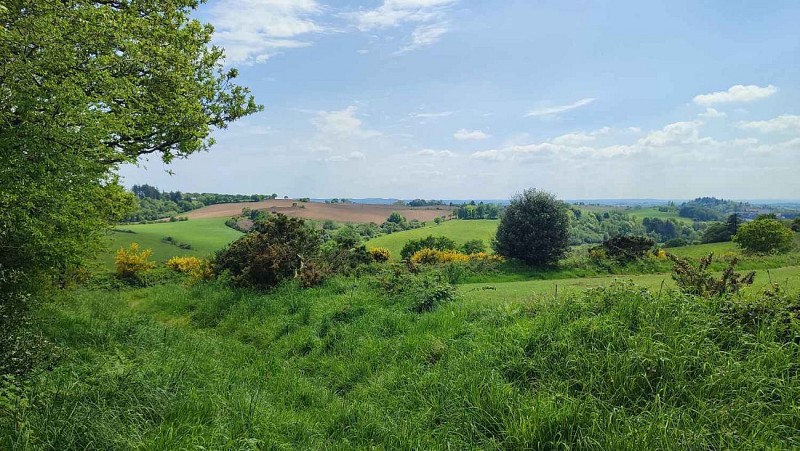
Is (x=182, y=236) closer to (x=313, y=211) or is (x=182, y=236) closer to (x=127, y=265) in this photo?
(x=313, y=211)

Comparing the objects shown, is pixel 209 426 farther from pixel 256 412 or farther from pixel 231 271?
pixel 231 271

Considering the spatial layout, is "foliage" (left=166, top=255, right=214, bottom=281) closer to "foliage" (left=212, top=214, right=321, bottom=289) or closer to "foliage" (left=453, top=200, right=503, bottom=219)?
"foliage" (left=212, top=214, right=321, bottom=289)

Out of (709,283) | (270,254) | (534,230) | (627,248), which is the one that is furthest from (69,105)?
(627,248)

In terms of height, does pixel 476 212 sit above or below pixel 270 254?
above

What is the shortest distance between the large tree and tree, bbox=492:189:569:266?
69.4 feet

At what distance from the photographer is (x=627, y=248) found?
24.5 metres

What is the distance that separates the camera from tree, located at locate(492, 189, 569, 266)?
2614 cm

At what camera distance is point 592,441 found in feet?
14.3

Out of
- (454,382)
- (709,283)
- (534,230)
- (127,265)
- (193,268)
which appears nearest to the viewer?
(454,382)

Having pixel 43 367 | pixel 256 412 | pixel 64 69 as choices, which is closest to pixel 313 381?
pixel 256 412

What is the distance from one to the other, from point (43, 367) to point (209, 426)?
3.13 metres

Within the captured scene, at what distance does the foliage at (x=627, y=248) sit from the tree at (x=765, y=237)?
36.3 ft

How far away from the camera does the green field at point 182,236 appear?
4394 cm

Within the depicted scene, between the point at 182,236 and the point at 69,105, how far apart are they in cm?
5127
